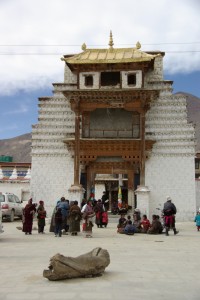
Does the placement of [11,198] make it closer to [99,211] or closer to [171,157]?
[99,211]

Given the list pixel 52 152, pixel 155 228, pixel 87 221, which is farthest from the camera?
pixel 52 152

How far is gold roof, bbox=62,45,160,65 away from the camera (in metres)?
24.9

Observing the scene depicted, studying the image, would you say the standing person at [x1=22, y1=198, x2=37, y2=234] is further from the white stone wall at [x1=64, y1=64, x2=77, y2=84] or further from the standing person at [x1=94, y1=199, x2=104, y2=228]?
the white stone wall at [x1=64, y1=64, x2=77, y2=84]

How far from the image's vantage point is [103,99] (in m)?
24.7

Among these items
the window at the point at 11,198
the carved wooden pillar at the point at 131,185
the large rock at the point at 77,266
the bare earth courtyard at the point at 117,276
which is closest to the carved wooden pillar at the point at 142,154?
the carved wooden pillar at the point at 131,185

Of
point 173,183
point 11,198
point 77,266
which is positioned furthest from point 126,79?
point 77,266

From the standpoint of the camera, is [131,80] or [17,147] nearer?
[131,80]

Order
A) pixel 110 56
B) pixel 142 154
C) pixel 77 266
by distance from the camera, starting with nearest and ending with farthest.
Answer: pixel 77 266 < pixel 142 154 < pixel 110 56

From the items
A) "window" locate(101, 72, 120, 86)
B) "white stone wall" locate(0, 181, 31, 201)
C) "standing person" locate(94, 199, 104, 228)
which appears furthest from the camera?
"white stone wall" locate(0, 181, 31, 201)

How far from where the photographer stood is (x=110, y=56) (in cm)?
2644

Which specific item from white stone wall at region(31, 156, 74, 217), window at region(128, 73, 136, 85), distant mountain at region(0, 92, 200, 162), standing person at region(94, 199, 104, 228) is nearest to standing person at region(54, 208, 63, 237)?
standing person at region(94, 199, 104, 228)

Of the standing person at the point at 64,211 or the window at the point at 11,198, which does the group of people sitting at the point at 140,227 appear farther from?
the window at the point at 11,198

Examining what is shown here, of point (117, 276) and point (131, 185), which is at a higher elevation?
point (131, 185)

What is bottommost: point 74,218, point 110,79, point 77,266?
point 77,266
